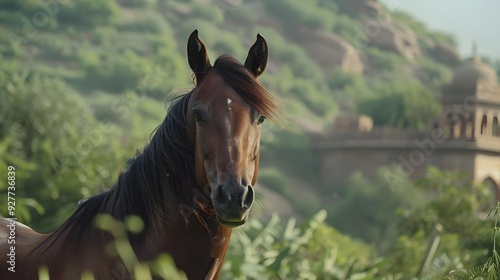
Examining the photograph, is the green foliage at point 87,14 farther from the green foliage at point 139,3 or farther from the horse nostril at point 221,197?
the horse nostril at point 221,197

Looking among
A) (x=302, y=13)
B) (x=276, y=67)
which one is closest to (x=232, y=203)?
(x=276, y=67)

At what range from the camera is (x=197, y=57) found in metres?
4.11

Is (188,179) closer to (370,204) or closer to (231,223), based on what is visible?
(231,223)

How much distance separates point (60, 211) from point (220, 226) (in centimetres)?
1053

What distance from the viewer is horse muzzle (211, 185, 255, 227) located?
3652 mm

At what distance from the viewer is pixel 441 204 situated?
1936 cm

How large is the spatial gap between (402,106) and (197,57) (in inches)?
2980

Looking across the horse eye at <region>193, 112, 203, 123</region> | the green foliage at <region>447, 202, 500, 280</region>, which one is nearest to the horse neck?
the horse eye at <region>193, 112, 203, 123</region>

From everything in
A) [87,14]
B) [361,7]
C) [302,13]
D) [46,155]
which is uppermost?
[46,155]

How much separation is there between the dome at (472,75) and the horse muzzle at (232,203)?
Result: 50.4 meters

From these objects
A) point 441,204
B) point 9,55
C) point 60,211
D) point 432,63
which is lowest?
point 432,63

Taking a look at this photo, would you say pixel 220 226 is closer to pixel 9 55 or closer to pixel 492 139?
pixel 492 139

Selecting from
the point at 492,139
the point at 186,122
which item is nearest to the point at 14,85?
the point at 186,122

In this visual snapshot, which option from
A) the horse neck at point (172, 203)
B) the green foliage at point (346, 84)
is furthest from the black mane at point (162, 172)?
the green foliage at point (346, 84)
